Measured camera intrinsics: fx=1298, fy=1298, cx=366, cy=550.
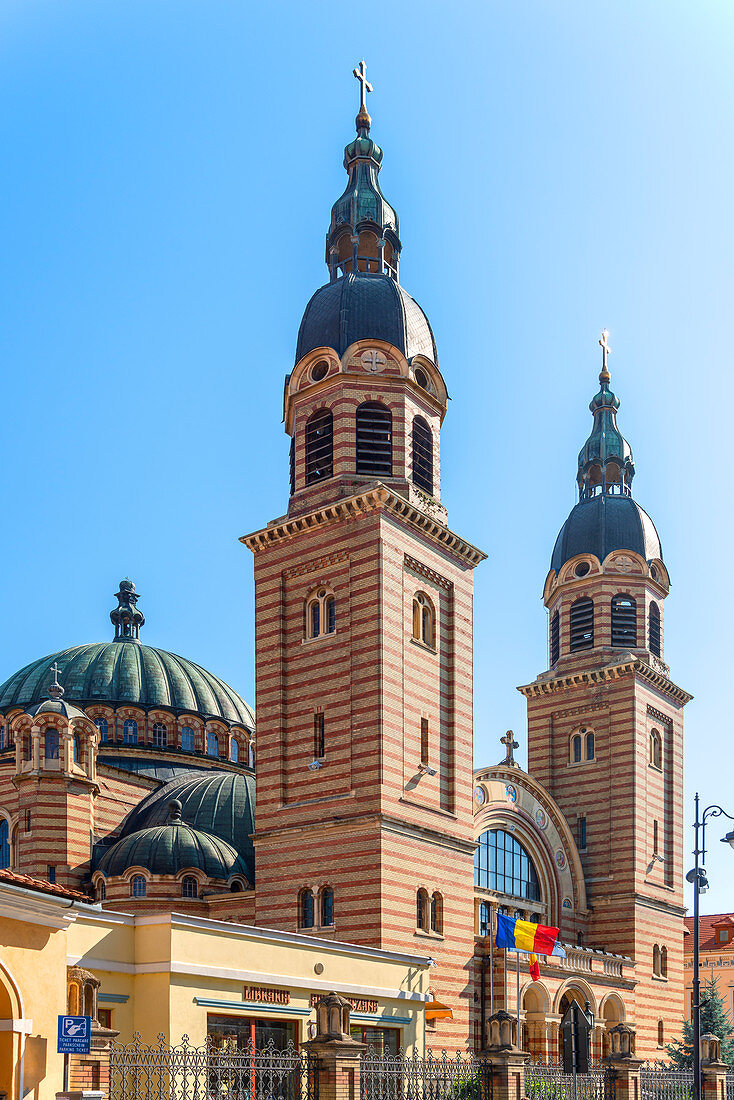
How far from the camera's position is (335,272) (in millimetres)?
49844

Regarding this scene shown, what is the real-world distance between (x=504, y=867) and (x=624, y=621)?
44.8 feet

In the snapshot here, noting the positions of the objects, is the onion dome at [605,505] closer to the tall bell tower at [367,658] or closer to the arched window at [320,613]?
the tall bell tower at [367,658]

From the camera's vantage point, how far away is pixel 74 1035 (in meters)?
18.5

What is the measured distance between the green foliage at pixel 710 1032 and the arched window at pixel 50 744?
1056 inches

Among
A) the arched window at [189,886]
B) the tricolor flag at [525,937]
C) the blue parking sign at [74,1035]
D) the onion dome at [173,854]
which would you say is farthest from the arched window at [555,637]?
the blue parking sign at [74,1035]

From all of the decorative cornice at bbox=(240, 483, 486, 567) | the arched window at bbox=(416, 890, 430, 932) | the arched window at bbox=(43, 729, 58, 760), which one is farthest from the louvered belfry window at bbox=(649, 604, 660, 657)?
the arched window at bbox=(43, 729, 58, 760)

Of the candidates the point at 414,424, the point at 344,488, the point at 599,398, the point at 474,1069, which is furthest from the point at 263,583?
the point at 599,398

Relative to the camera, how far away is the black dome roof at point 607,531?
5909 cm

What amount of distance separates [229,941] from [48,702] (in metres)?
23.5

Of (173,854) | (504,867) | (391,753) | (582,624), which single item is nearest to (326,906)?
(391,753)

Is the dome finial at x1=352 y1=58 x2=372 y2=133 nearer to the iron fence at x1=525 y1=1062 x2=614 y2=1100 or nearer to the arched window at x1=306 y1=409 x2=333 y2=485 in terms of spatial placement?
the arched window at x1=306 y1=409 x2=333 y2=485

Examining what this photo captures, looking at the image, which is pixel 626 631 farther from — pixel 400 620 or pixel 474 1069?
pixel 474 1069

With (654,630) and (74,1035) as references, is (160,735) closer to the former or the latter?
(654,630)

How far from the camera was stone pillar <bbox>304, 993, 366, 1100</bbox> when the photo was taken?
22.9 m
